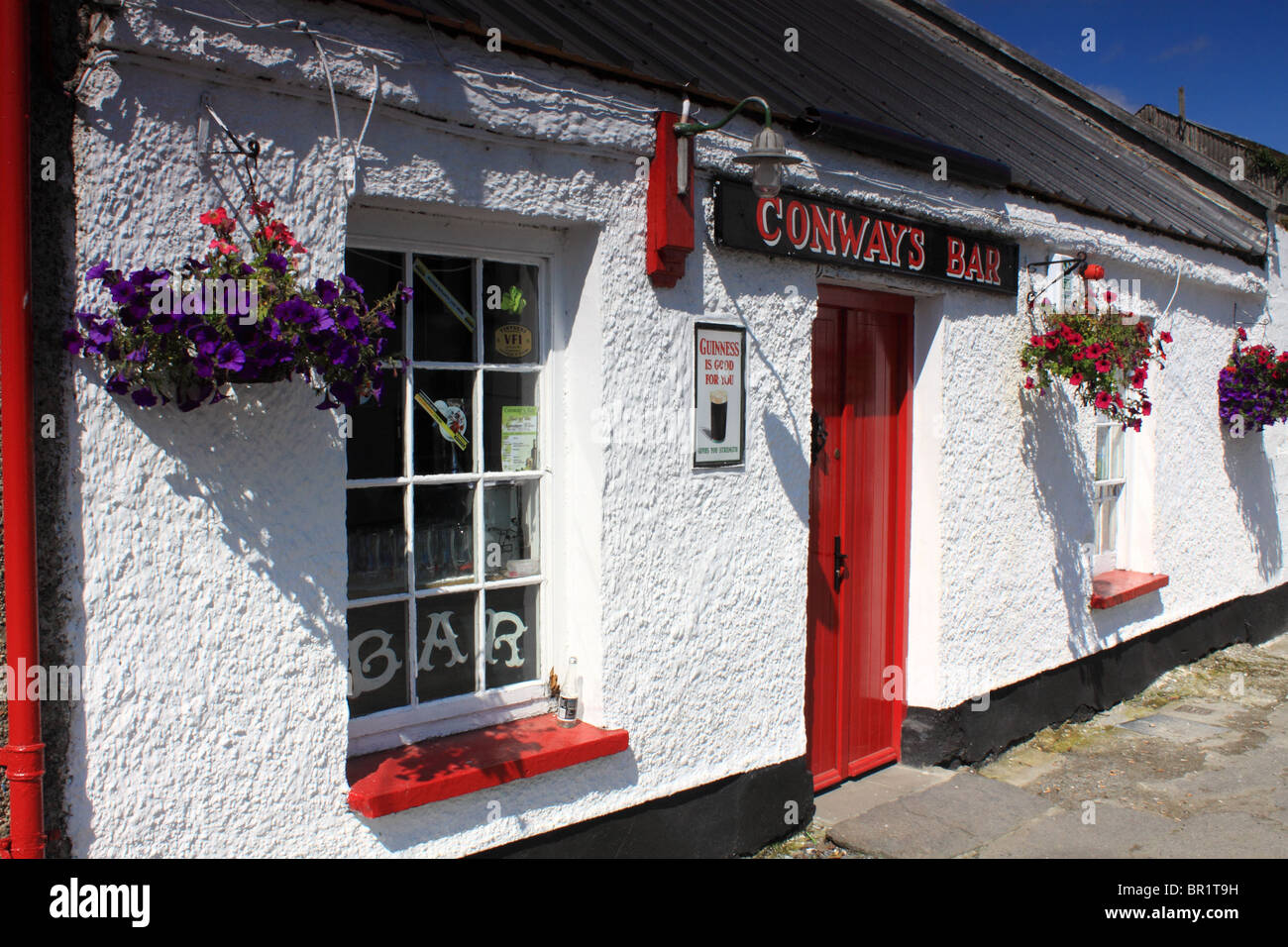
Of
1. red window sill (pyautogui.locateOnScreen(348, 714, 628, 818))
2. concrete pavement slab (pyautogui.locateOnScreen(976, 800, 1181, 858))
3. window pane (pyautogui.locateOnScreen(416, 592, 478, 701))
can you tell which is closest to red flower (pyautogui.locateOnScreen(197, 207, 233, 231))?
window pane (pyautogui.locateOnScreen(416, 592, 478, 701))

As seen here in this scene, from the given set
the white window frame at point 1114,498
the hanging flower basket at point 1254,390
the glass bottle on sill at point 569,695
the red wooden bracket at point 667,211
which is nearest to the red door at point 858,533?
the red wooden bracket at point 667,211

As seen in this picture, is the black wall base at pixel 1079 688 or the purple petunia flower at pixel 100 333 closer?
the purple petunia flower at pixel 100 333

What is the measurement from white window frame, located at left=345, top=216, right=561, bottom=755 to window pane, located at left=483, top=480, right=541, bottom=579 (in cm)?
3

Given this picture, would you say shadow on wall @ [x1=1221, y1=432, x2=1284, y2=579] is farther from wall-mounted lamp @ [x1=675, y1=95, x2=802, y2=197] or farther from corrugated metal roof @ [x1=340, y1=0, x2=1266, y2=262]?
wall-mounted lamp @ [x1=675, y1=95, x2=802, y2=197]

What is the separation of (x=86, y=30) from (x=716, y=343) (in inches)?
90.6

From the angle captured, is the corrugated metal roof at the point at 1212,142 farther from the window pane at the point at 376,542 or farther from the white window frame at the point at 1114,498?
the window pane at the point at 376,542

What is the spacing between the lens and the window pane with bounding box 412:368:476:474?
11.2 ft

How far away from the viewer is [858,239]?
14.9 feet

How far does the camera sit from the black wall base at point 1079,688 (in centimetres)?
530

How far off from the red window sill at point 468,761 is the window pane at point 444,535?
0.55m

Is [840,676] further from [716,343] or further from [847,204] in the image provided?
[847,204]

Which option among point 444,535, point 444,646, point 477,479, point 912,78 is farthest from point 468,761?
point 912,78

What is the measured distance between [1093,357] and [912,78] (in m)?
2.26

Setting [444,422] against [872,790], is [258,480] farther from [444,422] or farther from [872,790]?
[872,790]
